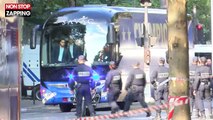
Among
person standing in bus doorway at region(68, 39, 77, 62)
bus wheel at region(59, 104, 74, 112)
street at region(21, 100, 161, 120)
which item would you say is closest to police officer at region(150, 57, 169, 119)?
street at region(21, 100, 161, 120)

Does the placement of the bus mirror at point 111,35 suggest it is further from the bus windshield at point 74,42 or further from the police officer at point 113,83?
the police officer at point 113,83

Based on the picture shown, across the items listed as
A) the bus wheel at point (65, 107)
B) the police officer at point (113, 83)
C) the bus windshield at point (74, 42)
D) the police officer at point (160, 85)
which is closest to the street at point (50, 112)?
the bus wheel at point (65, 107)

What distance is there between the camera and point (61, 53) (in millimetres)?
24734

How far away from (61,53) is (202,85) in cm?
677

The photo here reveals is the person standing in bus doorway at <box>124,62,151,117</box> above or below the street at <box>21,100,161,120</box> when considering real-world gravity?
above

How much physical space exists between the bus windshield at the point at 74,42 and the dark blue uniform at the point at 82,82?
4943mm

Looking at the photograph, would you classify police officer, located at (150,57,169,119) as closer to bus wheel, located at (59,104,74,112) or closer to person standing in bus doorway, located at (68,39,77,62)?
person standing in bus doorway, located at (68,39,77,62)

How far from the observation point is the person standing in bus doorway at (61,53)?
24.6 meters

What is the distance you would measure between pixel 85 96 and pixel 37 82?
14751 mm

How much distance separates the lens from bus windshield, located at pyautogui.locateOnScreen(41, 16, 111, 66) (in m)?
24.3

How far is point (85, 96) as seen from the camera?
19391 millimetres

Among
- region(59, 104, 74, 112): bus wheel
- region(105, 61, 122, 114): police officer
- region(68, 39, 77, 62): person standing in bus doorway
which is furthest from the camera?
region(59, 104, 74, 112): bus wheel

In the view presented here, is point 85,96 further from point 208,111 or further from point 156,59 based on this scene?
point 156,59

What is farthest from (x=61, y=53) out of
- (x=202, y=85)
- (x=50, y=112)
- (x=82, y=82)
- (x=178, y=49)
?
(x=178, y=49)
